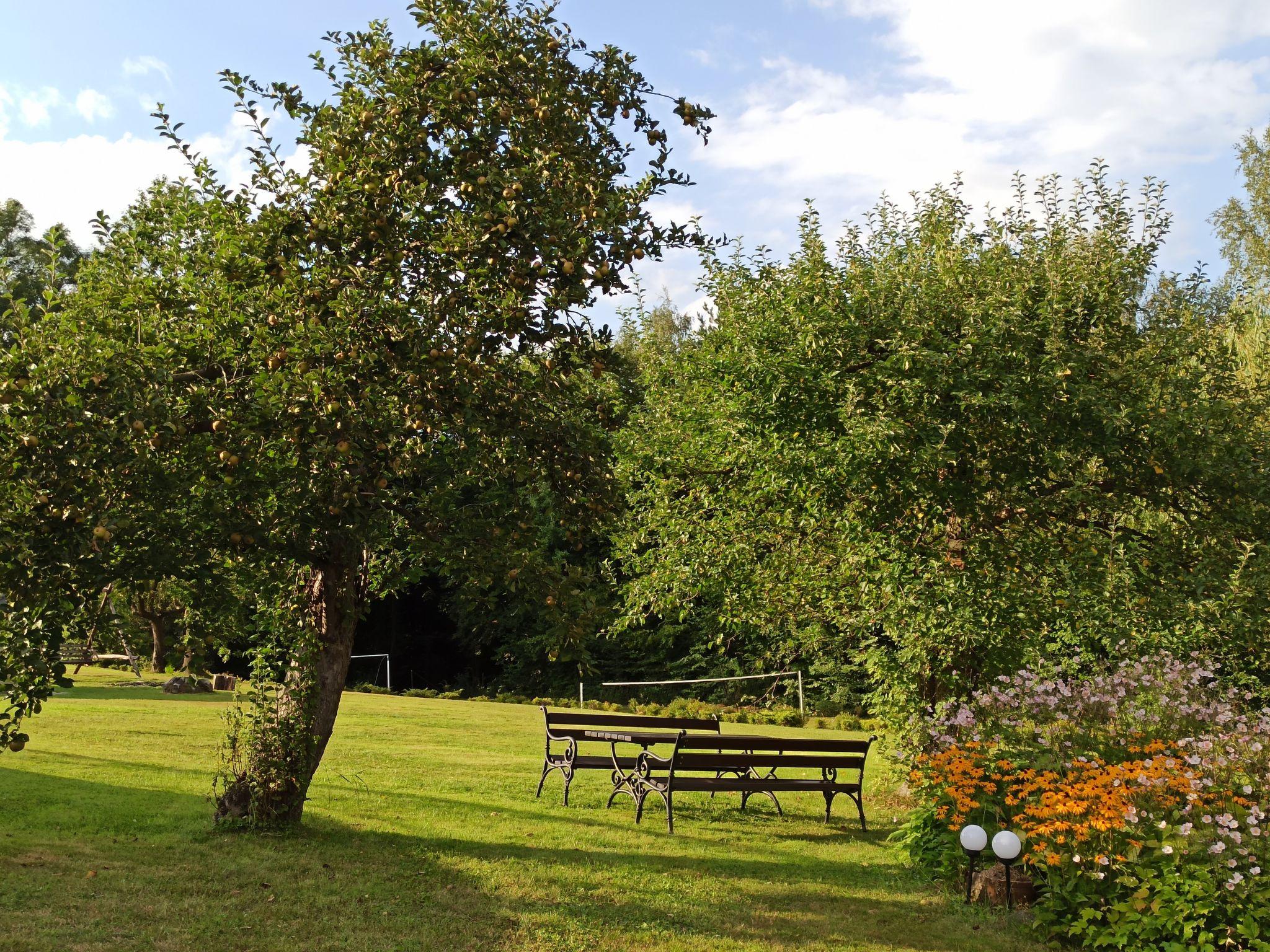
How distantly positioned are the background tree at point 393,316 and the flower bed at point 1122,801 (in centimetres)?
309

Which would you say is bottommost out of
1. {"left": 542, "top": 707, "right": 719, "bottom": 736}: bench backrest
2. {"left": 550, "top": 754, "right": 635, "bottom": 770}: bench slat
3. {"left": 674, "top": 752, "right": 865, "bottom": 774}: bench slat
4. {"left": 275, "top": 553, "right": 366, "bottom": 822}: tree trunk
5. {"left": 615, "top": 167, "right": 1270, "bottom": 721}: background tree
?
{"left": 550, "top": 754, "right": 635, "bottom": 770}: bench slat

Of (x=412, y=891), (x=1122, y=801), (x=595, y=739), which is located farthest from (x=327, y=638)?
(x=1122, y=801)

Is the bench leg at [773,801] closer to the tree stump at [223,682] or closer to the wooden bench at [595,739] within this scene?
the wooden bench at [595,739]

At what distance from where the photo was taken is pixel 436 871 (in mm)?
6902

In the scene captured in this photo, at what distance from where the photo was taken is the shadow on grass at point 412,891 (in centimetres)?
551

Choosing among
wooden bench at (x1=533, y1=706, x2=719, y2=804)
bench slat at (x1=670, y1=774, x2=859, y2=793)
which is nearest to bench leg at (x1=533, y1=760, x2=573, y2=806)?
wooden bench at (x1=533, y1=706, x2=719, y2=804)

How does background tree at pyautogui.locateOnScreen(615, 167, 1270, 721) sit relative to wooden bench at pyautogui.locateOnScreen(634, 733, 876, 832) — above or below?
→ above

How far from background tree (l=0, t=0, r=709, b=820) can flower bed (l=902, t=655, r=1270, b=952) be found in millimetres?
3088

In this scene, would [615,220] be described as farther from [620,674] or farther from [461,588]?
[620,674]

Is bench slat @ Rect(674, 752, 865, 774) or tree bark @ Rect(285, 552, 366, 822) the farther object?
bench slat @ Rect(674, 752, 865, 774)

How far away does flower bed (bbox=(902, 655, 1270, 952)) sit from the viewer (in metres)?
5.18

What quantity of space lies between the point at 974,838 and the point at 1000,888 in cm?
68

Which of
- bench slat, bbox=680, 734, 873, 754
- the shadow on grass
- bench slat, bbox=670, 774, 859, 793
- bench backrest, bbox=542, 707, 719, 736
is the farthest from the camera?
bench backrest, bbox=542, 707, 719, 736

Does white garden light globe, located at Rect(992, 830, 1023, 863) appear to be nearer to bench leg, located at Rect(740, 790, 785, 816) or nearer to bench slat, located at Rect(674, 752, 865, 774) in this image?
bench slat, located at Rect(674, 752, 865, 774)
